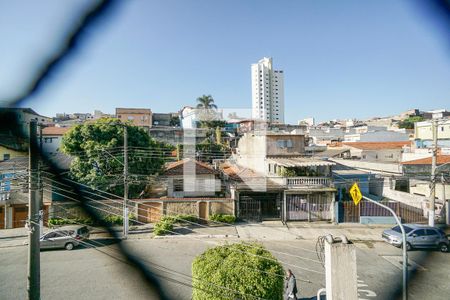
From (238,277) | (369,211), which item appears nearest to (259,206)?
(369,211)

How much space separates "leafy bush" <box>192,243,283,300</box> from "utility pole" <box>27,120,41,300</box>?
12.0 feet

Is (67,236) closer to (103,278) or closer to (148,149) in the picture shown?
(103,278)

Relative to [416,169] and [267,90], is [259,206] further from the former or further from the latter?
[267,90]

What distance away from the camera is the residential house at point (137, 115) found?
193 feet

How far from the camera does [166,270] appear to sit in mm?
11875

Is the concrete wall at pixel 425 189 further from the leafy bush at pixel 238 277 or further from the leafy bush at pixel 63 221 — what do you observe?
the leafy bush at pixel 63 221

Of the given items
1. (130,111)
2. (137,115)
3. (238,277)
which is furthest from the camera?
(130,111)

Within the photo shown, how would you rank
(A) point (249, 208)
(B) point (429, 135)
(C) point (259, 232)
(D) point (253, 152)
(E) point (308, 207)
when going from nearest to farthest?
(C) point (259, 232) < (E) point (308, 207) < (A) point (249, 208) < (D) point (253, 152) < (B) point (429, 135)

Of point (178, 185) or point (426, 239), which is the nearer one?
point (426, 239)

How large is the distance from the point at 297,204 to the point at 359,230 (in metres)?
4.23

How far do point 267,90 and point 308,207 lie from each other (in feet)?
341

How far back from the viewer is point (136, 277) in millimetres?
11453

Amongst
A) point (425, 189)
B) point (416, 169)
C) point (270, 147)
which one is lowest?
point (425, 189)

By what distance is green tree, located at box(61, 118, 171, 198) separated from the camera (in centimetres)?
1869
